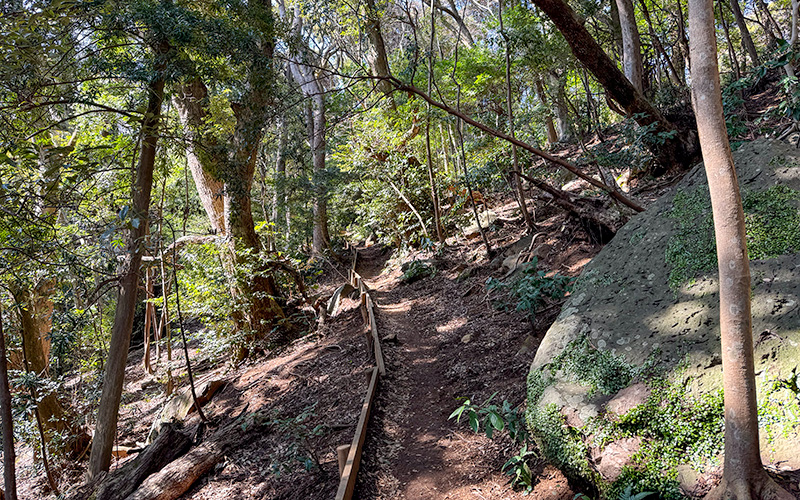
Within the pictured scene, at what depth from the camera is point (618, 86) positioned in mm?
7613

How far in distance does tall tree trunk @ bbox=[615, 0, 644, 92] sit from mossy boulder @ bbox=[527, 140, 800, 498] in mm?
6439

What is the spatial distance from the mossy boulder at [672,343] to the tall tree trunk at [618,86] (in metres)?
3.37

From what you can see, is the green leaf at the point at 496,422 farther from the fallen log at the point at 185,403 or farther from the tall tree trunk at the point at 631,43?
the tall tree trunk at the point at 631,43

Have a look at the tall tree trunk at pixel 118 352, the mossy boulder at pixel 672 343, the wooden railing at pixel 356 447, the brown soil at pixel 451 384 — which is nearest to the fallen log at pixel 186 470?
the tall tree trunk at pixel 118 352

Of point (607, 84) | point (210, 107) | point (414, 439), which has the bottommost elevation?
point (414, 439)

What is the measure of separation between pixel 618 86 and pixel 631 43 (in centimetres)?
311

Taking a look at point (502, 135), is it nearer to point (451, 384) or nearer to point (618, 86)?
point (618, 86)

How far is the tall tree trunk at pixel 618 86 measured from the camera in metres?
7.06

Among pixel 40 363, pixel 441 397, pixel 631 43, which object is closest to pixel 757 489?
pixel 441 397

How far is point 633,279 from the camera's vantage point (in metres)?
4.12

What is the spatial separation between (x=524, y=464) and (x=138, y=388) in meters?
12.6

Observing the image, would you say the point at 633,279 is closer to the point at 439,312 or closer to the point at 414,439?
the point at 414,439

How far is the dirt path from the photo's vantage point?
409 centimetres

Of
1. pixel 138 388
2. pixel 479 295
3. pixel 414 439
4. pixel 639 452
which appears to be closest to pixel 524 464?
pixel 639 452
